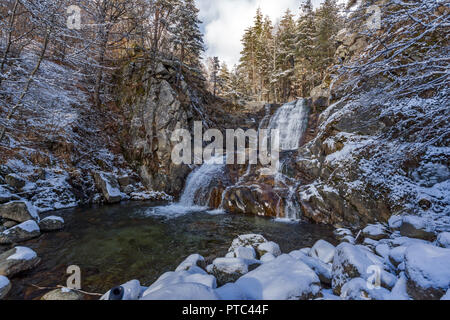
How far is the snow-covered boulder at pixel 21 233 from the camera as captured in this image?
5.20m

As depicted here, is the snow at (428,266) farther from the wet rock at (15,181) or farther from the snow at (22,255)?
the wet rock at (15,181)

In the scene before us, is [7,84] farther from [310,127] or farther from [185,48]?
[185,48]

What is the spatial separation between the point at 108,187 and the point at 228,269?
9695mm

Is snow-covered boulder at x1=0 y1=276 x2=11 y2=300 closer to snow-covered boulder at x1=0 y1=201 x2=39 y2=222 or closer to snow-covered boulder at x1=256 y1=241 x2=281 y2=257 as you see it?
snow-covered boulder at x1=0 y1=201 x2=39 y2=222

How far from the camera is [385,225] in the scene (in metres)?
5.96

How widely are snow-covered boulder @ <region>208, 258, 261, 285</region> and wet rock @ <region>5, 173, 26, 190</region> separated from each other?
951cm

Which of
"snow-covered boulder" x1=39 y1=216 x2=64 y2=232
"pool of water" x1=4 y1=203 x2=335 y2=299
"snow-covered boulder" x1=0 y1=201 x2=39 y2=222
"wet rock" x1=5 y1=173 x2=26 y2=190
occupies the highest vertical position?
"wet rock" x1=5 y1=173 x2=26 y2=190

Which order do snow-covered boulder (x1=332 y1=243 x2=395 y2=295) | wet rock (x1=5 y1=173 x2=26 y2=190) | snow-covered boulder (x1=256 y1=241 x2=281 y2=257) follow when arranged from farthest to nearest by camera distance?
wet rock (x1=5 y1=173 x2=26 y2=190)
snow-covered boulder (x1=256 y1=241 x2=281 y2=257)
snow-covered boulder (x1=332 y1=243 x2=395 y2=295)

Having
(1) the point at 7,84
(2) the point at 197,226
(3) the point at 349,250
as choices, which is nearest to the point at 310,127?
(2) the point at 197,226

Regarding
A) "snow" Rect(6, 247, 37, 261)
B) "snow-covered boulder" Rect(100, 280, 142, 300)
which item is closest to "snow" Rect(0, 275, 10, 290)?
"snow" Rect(6, 247, 37, 261)

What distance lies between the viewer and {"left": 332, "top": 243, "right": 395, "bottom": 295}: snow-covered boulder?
2583mm

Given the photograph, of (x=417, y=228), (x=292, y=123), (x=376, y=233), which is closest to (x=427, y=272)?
(x=417, y=228)

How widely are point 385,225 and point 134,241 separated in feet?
25.8

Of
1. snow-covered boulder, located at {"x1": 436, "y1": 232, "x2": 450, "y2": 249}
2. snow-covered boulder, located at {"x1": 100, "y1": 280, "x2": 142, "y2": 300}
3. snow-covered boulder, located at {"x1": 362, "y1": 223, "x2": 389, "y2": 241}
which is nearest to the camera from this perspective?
snow-covered boulder, located at {"x1": 100, "y1": 280, "x2": 142, "y2": 300}
